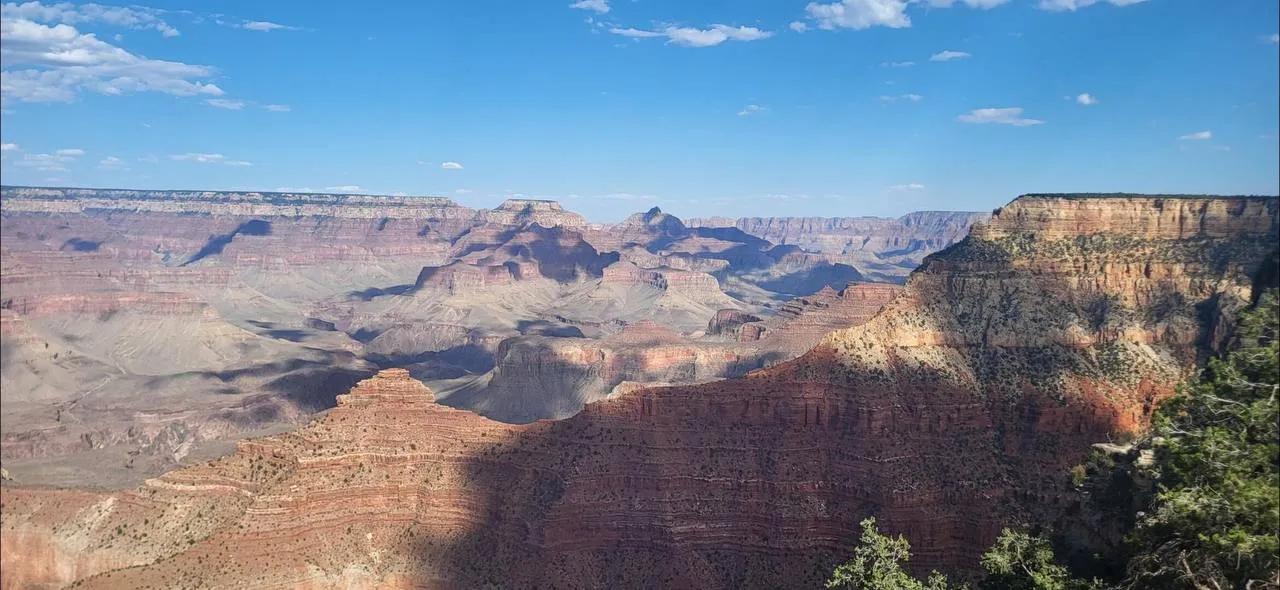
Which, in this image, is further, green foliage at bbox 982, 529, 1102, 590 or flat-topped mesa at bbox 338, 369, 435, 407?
flat-topped mesa at bbox 338, 369, 435, 407

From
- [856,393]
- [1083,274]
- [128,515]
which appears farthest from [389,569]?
[1083,274]

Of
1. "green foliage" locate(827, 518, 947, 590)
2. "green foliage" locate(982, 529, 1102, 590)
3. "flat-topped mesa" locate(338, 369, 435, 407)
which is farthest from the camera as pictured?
"flat-topped mesa" locate(338, 369, 435, 407)

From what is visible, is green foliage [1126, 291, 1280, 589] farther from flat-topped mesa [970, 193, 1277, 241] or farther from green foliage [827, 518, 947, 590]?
flat-topped mesa [970, 193, 1277, 241]

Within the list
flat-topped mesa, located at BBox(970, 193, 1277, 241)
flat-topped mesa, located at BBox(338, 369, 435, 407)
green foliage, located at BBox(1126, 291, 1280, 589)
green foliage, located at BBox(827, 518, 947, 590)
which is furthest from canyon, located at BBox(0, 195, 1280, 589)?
green foliage, located at BBox(1126, 291, 1280, 589)

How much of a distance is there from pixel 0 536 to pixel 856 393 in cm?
5811

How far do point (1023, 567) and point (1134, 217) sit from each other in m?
49.0

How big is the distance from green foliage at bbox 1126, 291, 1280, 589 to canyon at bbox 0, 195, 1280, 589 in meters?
25.0

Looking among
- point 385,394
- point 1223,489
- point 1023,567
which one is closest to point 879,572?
point 1023,567

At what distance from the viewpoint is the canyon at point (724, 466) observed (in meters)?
53.7

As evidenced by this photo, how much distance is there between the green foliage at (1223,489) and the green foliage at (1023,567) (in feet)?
11.2

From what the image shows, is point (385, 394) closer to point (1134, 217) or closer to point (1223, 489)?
point (1223, 489)

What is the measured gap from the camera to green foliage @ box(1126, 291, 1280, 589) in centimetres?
2455

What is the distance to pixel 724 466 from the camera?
5662 centimetres

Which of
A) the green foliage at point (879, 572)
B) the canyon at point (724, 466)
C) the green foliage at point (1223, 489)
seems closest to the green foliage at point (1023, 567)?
the green foliage at point (879, 572)
